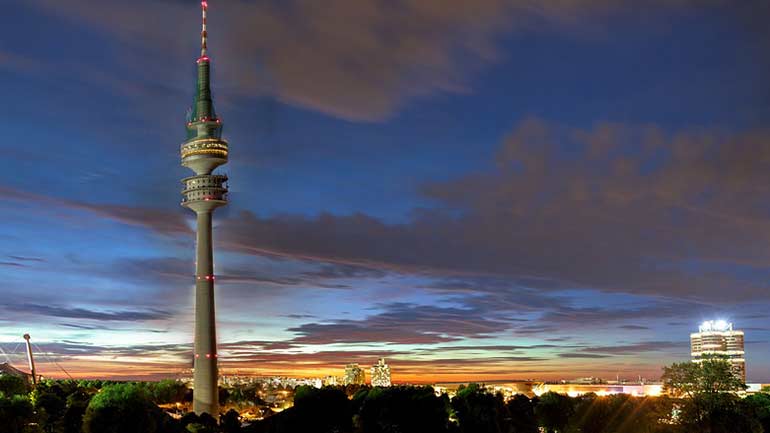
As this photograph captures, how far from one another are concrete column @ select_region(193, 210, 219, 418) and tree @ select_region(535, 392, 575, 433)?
242 ft

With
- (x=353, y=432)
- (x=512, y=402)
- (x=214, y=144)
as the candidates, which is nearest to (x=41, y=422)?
(x=353, y=432)

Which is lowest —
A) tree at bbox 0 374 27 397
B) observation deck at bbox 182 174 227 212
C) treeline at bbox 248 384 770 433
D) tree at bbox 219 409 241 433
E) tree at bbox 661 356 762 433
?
tree at bbox 219 409 241 433

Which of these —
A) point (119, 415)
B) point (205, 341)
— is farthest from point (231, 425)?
point (119, 415)

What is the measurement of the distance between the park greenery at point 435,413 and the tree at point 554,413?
0.19 m

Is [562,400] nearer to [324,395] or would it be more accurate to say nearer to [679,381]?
[324,395]

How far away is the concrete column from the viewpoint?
18062 centimetres

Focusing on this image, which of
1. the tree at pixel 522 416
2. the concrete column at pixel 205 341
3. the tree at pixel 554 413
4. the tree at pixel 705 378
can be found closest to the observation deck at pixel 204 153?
the concrete column at pixel 205 341

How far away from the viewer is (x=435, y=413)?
424 feet

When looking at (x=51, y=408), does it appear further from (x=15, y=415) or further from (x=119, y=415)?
(x=119, y=415)

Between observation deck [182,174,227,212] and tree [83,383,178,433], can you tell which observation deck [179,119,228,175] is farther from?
tree [83,383,178,433]

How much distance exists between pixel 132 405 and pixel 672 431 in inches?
2644

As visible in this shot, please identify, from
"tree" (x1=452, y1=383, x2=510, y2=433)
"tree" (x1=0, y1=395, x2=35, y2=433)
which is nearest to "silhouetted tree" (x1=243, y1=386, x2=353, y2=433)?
"tree" (x1=452, y1=383, x2=510, y2=433)

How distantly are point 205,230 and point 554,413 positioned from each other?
8894cm

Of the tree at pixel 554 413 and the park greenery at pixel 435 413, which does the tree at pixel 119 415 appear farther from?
the tree at pixel 554 413
